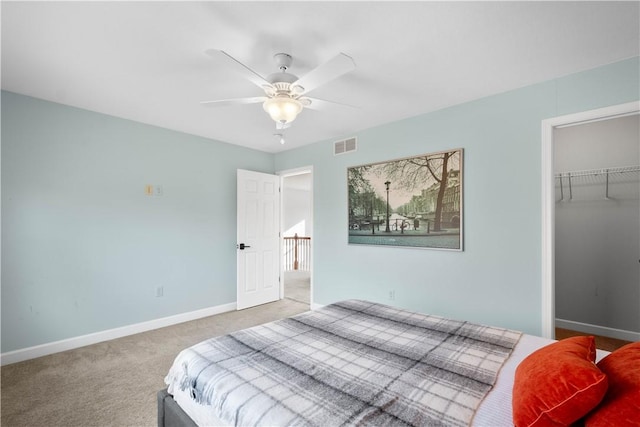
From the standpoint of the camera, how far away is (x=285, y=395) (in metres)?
1.17

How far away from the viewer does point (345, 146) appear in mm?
4047

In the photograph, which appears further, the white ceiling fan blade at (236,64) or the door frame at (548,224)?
the door frame at (548,224)

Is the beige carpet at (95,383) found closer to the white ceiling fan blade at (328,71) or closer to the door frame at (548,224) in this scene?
the white ceiling fan blade at (328,71)

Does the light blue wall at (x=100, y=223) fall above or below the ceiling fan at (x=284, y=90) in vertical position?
below

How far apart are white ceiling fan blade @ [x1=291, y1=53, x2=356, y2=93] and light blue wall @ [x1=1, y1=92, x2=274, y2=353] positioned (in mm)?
2582

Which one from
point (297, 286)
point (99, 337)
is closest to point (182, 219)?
point (99, 337)

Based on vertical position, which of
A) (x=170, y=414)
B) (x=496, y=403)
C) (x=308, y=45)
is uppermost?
(x=308, y=45)

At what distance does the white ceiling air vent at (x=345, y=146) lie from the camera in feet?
13.0

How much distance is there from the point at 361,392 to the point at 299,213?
8.45 m

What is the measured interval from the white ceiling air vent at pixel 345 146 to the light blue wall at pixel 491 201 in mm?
215

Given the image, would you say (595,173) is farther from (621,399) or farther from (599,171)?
(621,399)

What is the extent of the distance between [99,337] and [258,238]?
2258 mm

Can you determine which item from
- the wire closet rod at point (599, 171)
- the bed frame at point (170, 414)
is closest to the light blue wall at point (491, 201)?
the wire closet rod at point (599, 171)

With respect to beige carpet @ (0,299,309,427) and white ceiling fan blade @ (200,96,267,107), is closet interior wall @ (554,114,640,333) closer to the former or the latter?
white ceiling fan blade @ (200,96,267,107)
